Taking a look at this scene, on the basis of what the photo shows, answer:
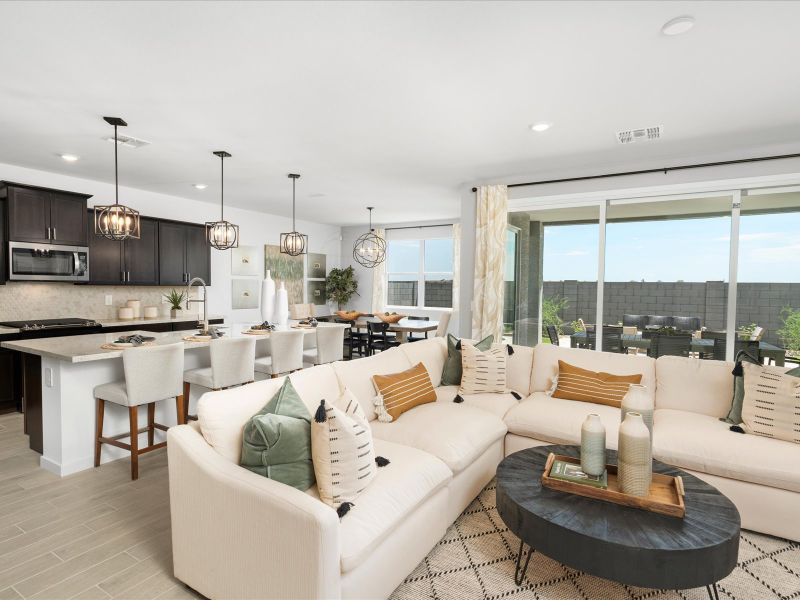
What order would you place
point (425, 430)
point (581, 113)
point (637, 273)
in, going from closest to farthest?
point (425, 430), point (581, 113), point (637, 273)

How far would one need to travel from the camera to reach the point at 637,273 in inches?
188

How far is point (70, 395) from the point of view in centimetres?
321

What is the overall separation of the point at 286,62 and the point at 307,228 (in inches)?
254

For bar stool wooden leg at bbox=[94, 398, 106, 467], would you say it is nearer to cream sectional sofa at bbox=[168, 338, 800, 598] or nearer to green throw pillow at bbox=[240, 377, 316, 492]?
cream sectional sofa at bbox=[168, 338, 800, 598]

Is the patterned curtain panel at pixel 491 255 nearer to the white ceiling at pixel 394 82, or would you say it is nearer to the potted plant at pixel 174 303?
the white ceiling at pixel 394 82

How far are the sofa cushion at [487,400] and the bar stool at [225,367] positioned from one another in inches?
65.5

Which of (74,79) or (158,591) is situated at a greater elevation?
(74,79)

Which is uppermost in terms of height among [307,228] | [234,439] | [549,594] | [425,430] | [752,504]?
[307,228]

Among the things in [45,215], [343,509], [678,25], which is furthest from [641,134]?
[45,215]

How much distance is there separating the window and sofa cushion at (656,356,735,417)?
219 inches

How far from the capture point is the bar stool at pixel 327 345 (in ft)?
15.3

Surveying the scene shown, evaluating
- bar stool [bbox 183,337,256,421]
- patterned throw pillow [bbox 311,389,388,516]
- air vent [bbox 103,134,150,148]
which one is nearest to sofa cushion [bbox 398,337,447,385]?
bar stool [bbox 183,337,256,421]

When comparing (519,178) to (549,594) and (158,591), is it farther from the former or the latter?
(158,591)

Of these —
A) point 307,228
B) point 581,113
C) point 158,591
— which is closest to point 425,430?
point 158,591
